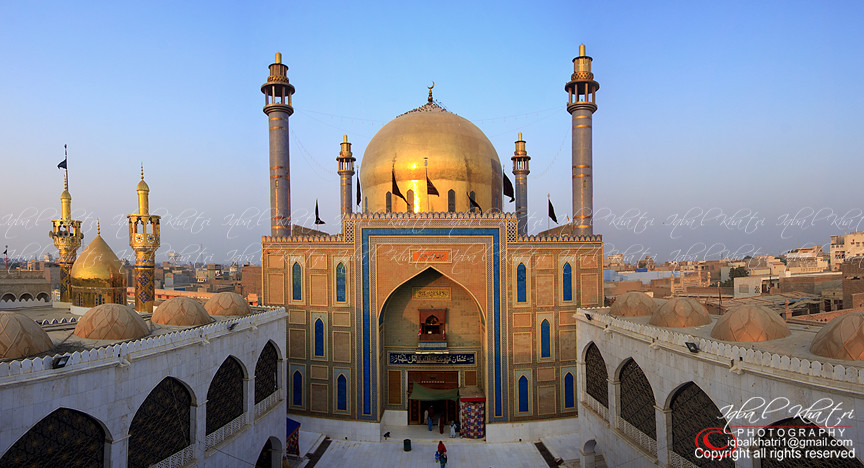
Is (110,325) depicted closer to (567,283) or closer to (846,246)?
(567,283)

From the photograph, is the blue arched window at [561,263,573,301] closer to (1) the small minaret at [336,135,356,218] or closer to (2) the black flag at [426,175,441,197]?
(2) the black flag at [426,175,441,197]

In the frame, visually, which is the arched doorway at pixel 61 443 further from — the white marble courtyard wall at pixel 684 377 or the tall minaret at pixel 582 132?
the tall minaret at pixel 582 132

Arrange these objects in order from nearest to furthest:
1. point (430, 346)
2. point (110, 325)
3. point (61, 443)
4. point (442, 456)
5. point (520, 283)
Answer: point (61, 443)
point (110, 325)
point (442, 456)
point (520, 283)
point (430, 346)

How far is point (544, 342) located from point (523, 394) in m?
2.14

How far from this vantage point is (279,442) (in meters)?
15.8

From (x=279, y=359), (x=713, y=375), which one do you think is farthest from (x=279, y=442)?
(x=713, y=375)

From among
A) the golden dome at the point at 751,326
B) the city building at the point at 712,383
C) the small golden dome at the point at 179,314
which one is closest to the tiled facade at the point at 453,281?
the city building at the point at 712,383

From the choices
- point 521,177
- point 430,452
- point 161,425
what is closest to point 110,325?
point 161,425

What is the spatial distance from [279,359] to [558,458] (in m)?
10.2

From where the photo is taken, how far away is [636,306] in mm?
14906

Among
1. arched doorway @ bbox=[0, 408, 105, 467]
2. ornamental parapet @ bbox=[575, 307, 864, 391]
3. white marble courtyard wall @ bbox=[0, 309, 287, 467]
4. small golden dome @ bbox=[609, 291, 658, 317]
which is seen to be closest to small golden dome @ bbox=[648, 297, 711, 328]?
ornamental parapet @ bbox=[575, 307, 864, 391]

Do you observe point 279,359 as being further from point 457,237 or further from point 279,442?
point 457,237

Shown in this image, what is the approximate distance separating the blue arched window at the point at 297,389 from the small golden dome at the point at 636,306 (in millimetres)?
12212

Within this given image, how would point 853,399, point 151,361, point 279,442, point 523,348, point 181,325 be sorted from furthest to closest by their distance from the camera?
point 523,348
point 279,442
point 181,325
point 151,361
point 853,399
